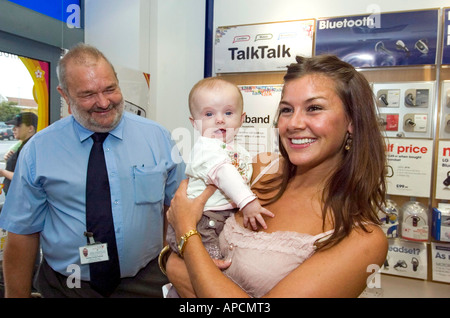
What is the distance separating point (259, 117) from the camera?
3213 millimetres

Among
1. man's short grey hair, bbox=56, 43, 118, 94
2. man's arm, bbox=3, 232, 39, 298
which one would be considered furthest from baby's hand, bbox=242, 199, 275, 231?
man's arm, bbox=3, 232, 39, 298

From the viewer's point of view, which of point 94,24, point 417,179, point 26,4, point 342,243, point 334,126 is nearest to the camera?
point 342,243

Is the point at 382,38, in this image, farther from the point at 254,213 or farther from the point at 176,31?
the point at 254,213

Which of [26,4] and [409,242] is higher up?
[26,4]

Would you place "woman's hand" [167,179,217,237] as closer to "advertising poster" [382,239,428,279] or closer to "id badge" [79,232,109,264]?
"id badge" [79,232,109,264]

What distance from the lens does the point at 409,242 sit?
9.45ft

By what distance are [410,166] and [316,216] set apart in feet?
6.61

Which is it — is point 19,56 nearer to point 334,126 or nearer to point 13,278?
point 13,278

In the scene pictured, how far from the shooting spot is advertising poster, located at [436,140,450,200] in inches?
107

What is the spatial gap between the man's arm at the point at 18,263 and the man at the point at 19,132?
2.88 feet

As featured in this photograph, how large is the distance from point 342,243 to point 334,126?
16.6 inches

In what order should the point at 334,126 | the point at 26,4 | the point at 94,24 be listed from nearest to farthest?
the point at 334,126 → the point at 26,4 → the point at 94,24
